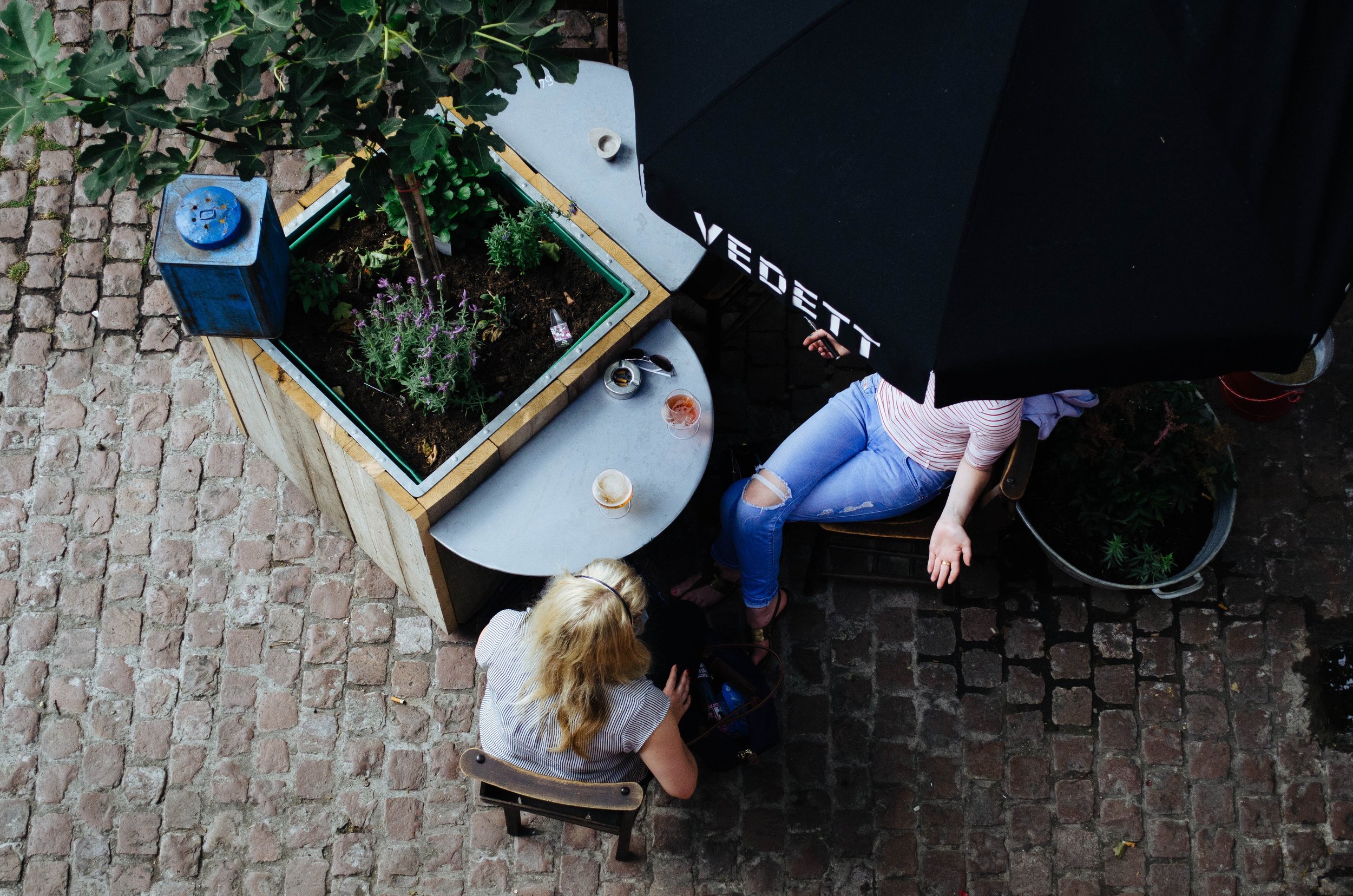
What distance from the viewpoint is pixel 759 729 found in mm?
4668

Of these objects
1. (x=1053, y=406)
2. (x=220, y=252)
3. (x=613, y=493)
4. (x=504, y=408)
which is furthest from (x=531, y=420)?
(x=1053, y=406)

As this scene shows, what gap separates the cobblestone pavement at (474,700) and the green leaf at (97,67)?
257cm

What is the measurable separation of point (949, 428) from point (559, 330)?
1.59 m

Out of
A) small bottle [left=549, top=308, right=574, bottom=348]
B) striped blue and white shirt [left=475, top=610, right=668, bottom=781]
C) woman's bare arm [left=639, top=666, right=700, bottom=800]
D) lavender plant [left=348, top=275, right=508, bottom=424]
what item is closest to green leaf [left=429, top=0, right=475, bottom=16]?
lavender plant [left=348, top=275, right=508, bottom=424]

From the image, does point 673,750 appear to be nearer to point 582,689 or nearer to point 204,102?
point 582,689

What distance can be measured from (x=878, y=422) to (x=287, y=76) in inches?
103

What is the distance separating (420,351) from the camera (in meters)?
4.24

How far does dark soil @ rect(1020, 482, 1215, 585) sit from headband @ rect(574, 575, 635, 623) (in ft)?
6.91

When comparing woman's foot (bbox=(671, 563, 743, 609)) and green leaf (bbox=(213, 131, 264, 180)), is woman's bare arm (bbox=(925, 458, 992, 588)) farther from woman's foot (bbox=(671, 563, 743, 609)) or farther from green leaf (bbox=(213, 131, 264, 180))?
green leaf (bbox=(213, 131, 264, 180))

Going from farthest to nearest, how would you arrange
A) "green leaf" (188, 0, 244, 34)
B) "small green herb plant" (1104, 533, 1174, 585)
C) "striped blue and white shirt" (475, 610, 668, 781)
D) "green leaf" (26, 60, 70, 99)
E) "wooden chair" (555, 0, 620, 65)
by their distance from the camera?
"wooden chair" (555, 0, 620, 65), "small green herb plant" (1104, 533, 1174, 585), "striped blue and white shirt" (475, 610, 668, 781), "green leaf" (188, 0, 244, 34), "green leaf" (26, 60, 70, 99)

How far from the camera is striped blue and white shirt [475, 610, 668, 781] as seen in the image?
151 inches

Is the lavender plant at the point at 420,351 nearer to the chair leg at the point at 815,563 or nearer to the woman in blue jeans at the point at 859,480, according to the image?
the woman in blue jeans at the point at 859,480

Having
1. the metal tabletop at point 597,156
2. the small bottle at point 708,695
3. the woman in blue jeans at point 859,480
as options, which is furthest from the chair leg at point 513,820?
the metal tabletop at point 597,156

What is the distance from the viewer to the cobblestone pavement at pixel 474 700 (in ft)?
15.3
